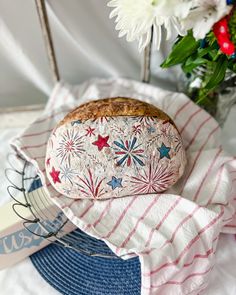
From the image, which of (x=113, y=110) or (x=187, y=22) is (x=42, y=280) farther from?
(x=187, y=22)

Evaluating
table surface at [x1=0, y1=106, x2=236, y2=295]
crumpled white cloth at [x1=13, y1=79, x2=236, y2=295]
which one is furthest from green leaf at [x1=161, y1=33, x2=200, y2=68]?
table surface at [x1=0, y1=106, x2=236, y2=295]

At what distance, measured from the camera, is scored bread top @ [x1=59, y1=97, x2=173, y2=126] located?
1.72ft

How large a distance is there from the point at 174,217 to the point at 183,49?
0.20 m

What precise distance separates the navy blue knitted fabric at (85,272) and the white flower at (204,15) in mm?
309

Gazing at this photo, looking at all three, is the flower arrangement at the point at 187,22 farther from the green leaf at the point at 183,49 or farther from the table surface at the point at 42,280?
the table surface at the point at 42,280

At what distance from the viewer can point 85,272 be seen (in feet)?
1.81

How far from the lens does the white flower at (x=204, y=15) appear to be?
1.24 feet

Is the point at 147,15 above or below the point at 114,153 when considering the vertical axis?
above

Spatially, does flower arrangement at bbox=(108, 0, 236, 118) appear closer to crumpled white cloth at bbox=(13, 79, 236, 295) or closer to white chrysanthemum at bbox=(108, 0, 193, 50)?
white chrysanthemum at bbox=(108, 0, 193, 50)

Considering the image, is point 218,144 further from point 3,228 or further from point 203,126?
point 3,228

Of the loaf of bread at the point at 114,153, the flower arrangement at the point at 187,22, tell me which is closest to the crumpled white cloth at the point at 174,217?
the loaf of bread at the point at 114,153

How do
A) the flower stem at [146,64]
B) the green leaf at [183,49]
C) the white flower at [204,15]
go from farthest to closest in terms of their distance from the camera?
the flower stem at [146,64], the green leaf at [183,49], the white flower at [204,15]

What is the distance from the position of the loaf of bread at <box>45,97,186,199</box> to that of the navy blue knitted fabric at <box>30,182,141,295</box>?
93 millimetres

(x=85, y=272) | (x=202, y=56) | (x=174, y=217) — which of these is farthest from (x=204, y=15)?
(x=85, y=272)
